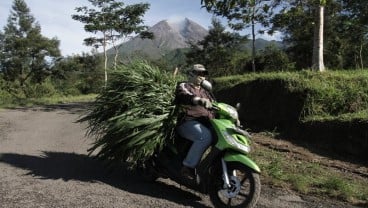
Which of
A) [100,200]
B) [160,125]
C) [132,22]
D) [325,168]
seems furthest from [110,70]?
[132,22]

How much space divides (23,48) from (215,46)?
20801 millimetres

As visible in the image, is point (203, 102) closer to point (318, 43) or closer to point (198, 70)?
point (198, 70)

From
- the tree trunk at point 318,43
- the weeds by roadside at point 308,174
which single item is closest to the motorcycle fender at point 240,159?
the weeds by roadside at point 308,174

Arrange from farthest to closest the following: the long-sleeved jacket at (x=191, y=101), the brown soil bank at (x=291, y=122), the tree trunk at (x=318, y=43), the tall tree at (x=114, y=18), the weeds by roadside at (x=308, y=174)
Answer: the tall tree at (x=114, y=18), the tree trunk at (x=318, y=43), the brown soil bank at (x=291, y=122), the weeds by roadside at (x=308, y=174), the long-sleeved jacket at (x=191, y=101)

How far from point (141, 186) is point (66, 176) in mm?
1219

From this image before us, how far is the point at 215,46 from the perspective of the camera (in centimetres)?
4734

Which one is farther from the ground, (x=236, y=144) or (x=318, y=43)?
(x=318, y=43)

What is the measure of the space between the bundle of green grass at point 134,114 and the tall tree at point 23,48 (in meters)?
46.5

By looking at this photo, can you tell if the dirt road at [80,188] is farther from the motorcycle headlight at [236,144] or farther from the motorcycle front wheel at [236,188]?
the motorcycle headlight at [236,144]

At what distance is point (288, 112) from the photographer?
40.5 feet

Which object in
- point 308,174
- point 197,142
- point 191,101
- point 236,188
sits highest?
point 191,101

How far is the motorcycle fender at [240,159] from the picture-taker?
5848 millimetres

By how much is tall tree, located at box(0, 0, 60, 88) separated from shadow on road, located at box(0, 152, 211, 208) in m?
44.9

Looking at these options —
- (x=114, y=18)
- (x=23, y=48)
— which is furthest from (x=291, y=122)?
(x=23, y=48)
